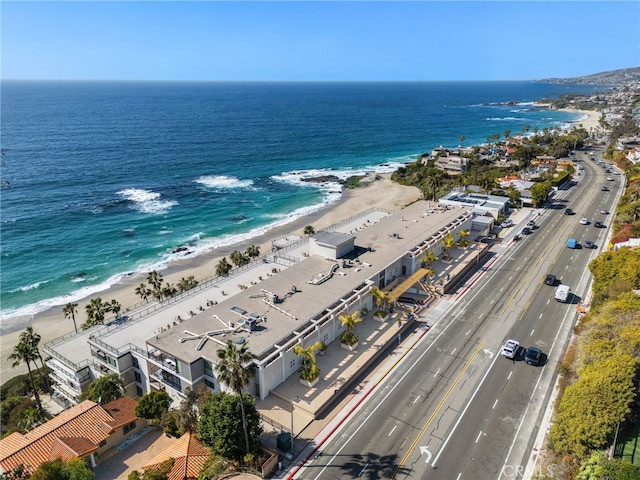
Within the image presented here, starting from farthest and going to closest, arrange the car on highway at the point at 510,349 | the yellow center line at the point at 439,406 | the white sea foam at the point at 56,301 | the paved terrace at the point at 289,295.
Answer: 1. the white sea foam at the point at 56,301
2. the car on highway at the point at 510,349
3. the paved terrace at the point at 289,295
4. the yellow center line at the point at 439,406

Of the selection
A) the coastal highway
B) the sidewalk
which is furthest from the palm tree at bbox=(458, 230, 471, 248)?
the sidewalk

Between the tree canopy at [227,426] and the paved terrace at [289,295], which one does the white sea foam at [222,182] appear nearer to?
the paved terrace at [289,295]

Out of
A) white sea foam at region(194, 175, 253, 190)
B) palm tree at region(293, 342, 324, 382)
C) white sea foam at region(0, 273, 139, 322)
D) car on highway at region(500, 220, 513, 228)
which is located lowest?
white sea foam at region(0, 273, 139, 322)

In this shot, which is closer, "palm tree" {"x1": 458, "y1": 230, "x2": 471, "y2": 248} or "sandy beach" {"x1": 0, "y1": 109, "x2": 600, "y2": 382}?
"sandy beach" {"x1": 0, "y1": 109, "x2": 600, "y2": 382}

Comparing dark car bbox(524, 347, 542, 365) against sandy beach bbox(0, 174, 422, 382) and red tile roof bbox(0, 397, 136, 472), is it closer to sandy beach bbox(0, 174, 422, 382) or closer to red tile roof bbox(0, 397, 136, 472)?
red tile roof bbox(0, 397, 136, 472)

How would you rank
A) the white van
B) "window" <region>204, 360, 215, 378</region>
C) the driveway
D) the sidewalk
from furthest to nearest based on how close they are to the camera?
the white van → "window" <region>204, 360, 215, 378</region> → the sidewalk → the driveway

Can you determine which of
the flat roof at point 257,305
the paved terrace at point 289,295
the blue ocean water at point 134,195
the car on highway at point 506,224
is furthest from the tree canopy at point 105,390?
the car on highway at point 506,224

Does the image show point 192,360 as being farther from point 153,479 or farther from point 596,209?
point 596,209

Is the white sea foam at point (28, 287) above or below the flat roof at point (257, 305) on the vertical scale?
below
